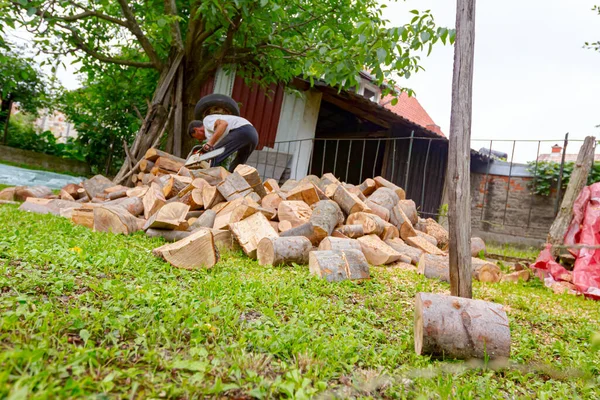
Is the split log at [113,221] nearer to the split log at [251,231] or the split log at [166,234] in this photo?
the split log at [166,234]

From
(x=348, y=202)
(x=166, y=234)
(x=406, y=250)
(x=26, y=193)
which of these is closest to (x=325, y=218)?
(x=348, y=202)

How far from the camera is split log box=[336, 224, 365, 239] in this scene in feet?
13.2

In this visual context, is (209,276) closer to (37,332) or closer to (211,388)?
(37,332)

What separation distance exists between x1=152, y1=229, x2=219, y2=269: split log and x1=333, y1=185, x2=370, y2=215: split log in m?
2.03

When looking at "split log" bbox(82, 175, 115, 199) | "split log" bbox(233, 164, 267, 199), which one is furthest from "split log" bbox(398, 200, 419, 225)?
"split log" bbox(82, 175, 115, 199)

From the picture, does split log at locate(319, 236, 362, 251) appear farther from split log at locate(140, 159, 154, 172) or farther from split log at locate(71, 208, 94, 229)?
split log at locate(140, 159, 154, 172)

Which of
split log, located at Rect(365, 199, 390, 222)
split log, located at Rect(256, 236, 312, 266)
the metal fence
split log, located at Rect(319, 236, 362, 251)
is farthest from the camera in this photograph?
the metal fence

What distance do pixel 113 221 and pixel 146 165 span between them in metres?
2.65

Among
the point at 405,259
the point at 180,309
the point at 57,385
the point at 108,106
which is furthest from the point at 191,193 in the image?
the point at 108,106

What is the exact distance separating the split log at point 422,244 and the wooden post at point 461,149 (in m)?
2.24

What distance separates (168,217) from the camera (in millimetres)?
3902

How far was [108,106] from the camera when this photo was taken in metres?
9.66

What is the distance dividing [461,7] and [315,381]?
2095mm

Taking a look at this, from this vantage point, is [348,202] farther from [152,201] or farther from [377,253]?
[152,201]
